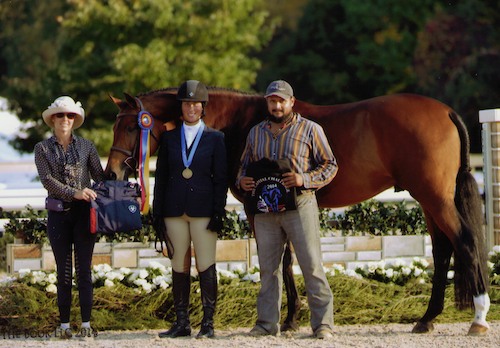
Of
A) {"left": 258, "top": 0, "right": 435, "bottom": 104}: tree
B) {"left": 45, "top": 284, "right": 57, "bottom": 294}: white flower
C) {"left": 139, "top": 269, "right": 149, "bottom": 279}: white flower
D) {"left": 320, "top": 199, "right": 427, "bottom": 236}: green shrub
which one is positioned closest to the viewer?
{"left": 45, "top": 284, "right": 57, "bottom": 294}: white flower

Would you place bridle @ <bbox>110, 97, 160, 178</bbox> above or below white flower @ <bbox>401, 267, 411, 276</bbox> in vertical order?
above

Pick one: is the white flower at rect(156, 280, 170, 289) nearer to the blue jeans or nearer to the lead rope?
the lead rope

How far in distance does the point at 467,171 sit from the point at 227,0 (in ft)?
53.7

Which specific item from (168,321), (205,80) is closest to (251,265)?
(168,321)

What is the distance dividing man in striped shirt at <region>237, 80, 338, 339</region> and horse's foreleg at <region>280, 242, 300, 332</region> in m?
0.39

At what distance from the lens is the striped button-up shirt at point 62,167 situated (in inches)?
262

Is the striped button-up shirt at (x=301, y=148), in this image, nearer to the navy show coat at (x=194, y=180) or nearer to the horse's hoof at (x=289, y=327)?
the navy show coat at (x=194, y=180)

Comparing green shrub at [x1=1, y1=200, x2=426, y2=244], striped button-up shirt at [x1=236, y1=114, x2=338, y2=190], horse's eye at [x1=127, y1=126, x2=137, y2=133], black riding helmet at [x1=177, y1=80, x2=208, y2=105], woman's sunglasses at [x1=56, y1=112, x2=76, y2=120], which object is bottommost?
green shrub at [x1=1, y1=200, x2=426, y2=244]

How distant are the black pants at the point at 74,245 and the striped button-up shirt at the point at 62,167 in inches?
5.3

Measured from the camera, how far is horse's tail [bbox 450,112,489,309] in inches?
267

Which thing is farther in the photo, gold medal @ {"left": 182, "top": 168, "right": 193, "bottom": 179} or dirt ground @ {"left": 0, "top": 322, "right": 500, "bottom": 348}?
gold medal @ {"left": 182, "top": 168, "right": 193, "bottom": 179}

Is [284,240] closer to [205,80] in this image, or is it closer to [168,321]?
[168,321]

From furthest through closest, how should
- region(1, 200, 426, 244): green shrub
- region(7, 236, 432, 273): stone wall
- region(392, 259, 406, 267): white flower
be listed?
region(1, 200, 426, 244): green shrub → region(7, 236, 432, 273): stone wall → region(392, 259, 406, 267): white flower

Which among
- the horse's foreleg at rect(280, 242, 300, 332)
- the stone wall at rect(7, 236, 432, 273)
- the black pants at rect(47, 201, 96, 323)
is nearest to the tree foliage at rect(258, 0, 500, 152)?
the stone wall at rect(7, 236, 432, 273)
